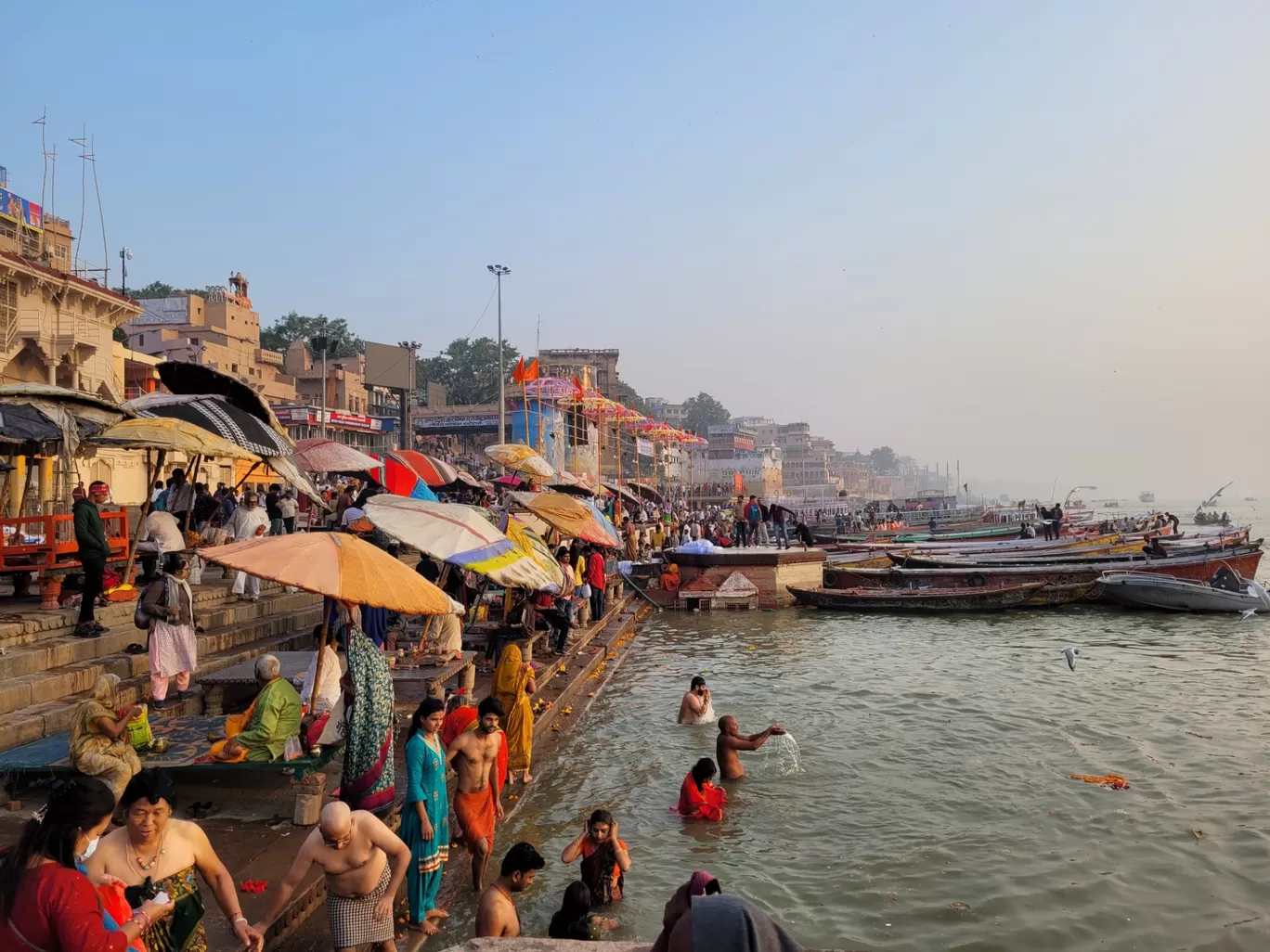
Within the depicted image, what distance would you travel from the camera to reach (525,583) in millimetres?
8438

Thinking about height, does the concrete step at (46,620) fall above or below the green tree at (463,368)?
below

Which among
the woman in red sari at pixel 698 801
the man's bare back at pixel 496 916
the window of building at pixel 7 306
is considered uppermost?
the window of building at pixel 7 306

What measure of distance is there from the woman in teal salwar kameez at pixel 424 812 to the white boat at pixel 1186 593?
22.0 metres

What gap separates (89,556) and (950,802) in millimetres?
8948

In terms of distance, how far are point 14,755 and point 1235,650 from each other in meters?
20.2

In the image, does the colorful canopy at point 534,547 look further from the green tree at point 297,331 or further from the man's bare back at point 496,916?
the green tree at point 297,331

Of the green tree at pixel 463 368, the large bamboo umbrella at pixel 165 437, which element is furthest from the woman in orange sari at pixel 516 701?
the green tree at pixel 463 368

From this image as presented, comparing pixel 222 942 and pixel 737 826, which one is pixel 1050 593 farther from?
pixel 222 942

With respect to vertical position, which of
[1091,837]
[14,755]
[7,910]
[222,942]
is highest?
[7,910]

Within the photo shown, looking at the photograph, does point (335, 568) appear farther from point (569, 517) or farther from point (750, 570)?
point (750, 570)

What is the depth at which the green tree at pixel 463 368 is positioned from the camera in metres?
77.7

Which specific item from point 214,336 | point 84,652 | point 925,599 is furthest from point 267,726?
point 214,336

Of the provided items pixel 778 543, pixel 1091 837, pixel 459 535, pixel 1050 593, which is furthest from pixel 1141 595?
pixel 459 535

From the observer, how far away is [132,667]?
28.5 feet
